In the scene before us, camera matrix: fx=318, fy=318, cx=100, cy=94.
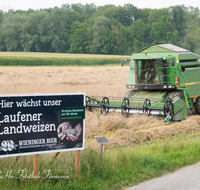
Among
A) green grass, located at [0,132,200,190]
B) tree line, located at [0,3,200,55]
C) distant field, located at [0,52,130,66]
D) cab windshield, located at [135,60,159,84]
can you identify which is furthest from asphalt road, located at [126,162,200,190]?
tree line, located at [0,3,200,55]

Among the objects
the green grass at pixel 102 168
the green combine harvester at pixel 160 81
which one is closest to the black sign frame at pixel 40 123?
the green grass at pixel 102 168

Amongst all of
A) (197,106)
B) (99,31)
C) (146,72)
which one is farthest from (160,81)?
(99,31)

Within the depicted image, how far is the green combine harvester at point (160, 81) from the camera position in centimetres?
1388

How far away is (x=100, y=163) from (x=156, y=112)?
21.9 feet

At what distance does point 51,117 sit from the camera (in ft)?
18.3

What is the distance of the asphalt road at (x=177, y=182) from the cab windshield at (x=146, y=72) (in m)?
7.89

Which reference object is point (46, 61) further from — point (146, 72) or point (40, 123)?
point (40, 123)

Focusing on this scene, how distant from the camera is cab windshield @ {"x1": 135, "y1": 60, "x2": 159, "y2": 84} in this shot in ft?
47.3

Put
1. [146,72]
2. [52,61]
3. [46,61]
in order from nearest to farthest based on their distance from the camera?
[146,72] < [46,61] < [52,61]

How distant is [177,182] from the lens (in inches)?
243

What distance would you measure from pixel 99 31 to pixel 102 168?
8179cm

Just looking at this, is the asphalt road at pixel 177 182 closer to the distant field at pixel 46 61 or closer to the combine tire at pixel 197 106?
the combine tire at pixel 197 106

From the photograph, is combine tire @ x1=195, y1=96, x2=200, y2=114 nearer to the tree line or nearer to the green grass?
the green grass

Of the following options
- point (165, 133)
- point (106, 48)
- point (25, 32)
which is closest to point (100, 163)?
point (165, 133)
